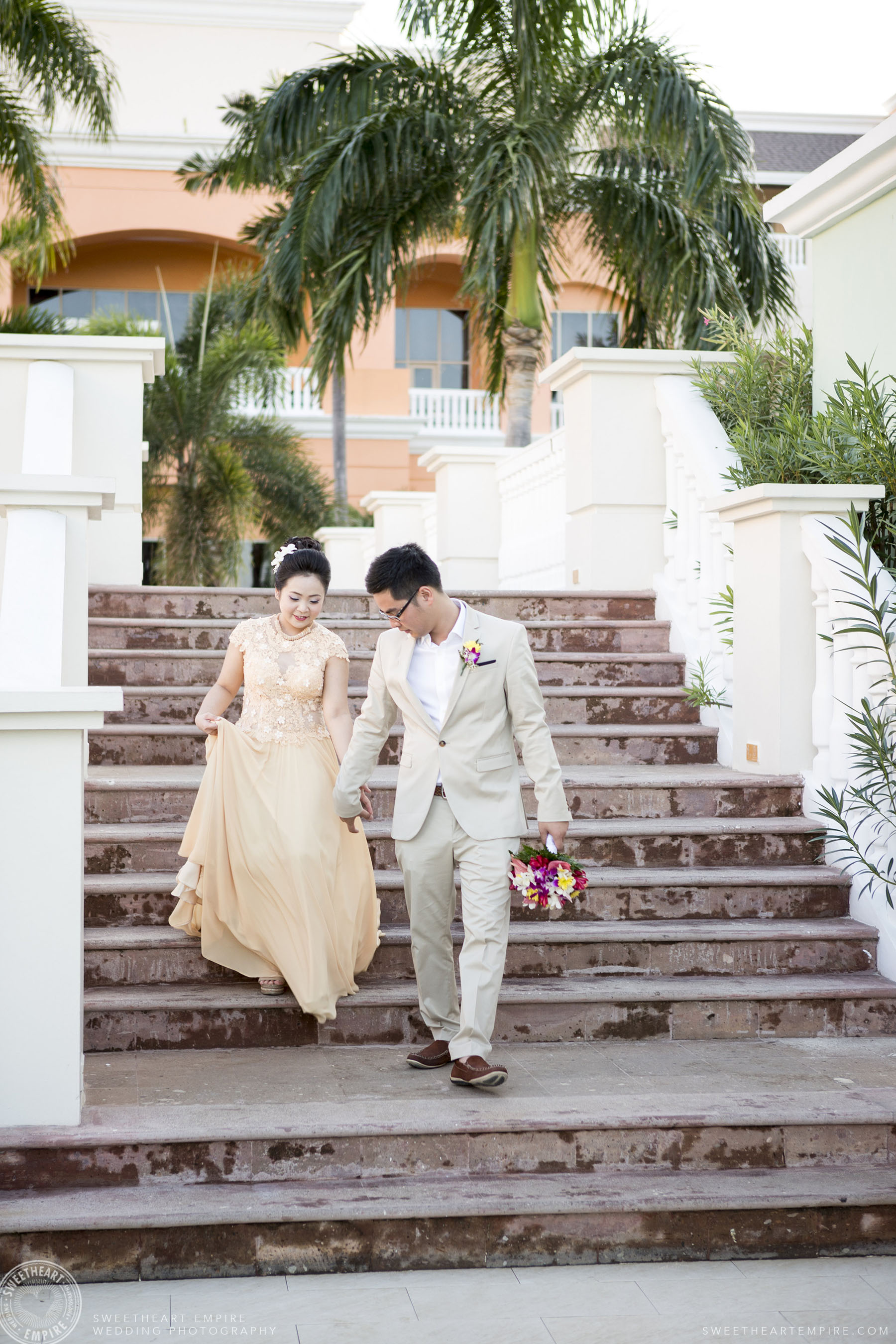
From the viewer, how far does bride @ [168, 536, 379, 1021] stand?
4.80 metres

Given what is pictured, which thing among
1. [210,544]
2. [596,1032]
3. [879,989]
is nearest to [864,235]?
[879,989]

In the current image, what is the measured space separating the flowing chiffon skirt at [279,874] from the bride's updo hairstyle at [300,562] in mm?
603

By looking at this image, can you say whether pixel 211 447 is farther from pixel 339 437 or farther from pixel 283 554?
pixel 283 554

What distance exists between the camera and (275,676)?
509 centimetres

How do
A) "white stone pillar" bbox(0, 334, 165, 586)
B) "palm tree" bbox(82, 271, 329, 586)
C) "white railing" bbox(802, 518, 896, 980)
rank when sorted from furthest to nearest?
1. "palm tree" bbox(82, 271, 329, 586)
2. "white stone pillar" bbox(0, 334, 165, 586)
3. "white railing" bbox(802, 518, 896, 980)

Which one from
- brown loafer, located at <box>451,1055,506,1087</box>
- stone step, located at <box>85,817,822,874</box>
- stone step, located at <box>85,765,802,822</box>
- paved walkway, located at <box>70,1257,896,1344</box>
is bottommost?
paved walkway, located at <box>70,1257,896,1344</box>

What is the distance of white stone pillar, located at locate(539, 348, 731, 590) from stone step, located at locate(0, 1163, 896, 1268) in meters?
5.07

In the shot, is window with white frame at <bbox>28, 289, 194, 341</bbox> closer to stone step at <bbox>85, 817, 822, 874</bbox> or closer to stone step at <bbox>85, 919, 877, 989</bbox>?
stone step at <bbox>85, 817, 822, 874</bbox>

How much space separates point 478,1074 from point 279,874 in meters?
1.05

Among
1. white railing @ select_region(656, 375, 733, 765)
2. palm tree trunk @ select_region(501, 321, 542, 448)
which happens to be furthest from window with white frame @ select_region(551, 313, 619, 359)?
white railing @ select_region(656, 375, 733, 765)

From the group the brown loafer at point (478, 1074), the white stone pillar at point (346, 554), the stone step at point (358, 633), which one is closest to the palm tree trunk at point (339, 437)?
the white stone pillar at point (346, 554)

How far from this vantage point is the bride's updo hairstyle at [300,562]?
16.6 feet

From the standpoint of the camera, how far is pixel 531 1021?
496cm

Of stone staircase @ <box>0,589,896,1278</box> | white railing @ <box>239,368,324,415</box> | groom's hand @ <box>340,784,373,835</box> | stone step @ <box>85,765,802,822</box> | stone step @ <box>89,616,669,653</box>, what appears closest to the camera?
stone staircase @ <box>0,589,896,1278</box>
